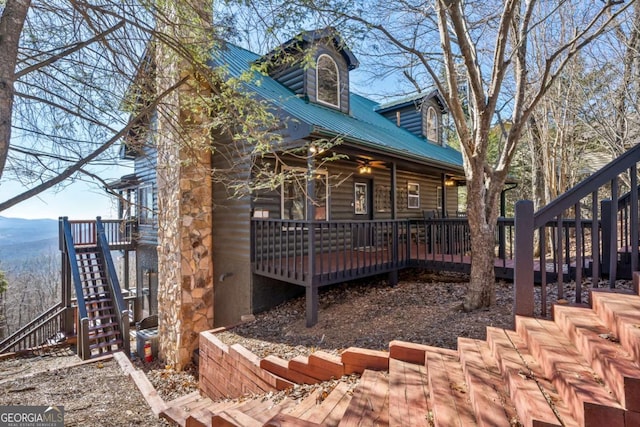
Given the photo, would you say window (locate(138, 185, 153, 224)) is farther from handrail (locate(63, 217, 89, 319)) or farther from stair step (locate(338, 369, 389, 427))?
stair step (locate(338, 369, 389, 427))

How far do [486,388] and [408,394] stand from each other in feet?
1.85

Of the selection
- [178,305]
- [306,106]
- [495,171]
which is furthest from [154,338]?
[495,171]

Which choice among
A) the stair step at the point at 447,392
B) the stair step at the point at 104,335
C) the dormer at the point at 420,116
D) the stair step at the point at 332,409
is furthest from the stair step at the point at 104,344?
the dormer at the point at 420,116

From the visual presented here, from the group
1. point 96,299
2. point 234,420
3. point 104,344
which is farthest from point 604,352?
point 96,299

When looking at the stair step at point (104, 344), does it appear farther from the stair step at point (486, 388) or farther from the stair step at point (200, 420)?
the stair step at point (486, 388)

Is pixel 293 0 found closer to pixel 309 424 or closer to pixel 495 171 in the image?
pixel 495 171

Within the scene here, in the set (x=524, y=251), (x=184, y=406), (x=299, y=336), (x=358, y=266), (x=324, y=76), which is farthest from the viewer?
(x=324, y=76)

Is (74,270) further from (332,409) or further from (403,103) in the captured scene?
(403,103)

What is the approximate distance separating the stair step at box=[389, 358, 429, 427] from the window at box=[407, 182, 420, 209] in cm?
919

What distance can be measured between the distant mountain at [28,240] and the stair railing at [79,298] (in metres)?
0.86

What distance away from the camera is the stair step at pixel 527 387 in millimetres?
1736

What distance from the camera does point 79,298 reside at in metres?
8.18

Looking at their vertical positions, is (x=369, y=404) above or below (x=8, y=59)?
below

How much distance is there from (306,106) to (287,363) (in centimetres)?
618
